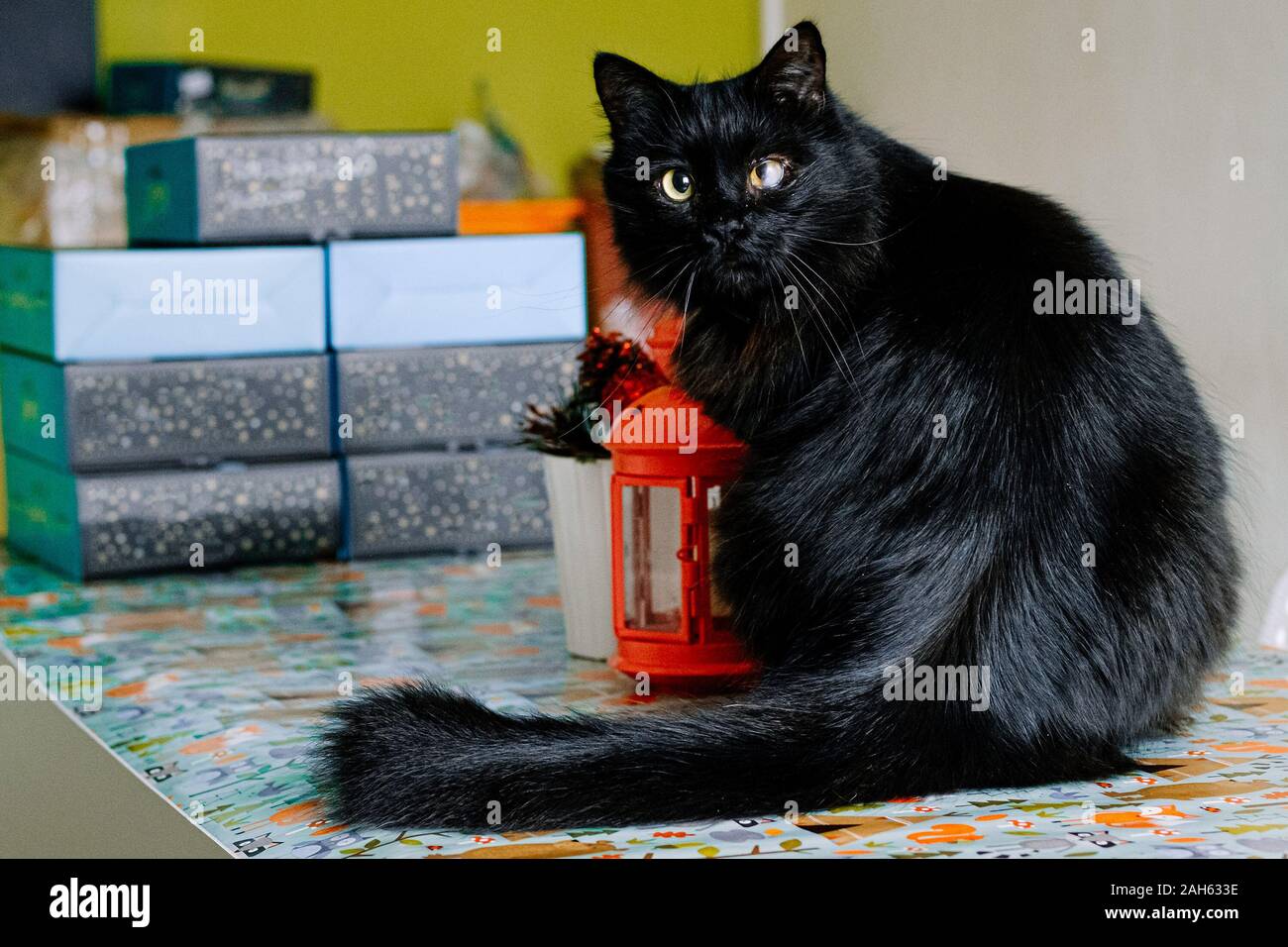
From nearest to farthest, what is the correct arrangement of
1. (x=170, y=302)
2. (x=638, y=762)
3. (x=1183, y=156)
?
(x=638, y=762) → (x=1183, y=156) → (x=170, y=302)

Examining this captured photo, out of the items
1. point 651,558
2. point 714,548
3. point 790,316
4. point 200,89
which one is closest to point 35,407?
point 200,89

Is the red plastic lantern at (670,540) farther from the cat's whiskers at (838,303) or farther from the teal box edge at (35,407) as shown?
the teal box edge at (35,407)

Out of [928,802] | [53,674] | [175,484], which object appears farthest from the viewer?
[175,484]

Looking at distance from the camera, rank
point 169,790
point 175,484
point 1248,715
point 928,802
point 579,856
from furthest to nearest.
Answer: point 175,484 < point 1248,715 < point 169,790 < point 928,802 < point 579,856

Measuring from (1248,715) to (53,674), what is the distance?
46.2 inches

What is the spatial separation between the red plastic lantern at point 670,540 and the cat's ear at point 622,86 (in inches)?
7.5

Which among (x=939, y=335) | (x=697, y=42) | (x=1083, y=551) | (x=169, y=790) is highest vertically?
(x=697, y=42)

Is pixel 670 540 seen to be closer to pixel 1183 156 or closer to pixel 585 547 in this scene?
pixel 585 547

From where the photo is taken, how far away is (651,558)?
1.46m

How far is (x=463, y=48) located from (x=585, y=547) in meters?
1.89

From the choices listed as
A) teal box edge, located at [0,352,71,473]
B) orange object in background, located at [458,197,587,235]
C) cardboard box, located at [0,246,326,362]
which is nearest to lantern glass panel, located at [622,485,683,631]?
cardboard box, located at [0,246,326,362]

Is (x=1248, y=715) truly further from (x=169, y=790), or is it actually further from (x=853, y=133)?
(x=169, y=790)

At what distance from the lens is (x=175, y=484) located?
6.96ft

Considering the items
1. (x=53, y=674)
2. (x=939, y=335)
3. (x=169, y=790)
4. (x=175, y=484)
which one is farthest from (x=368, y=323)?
(x=939, y=335)
